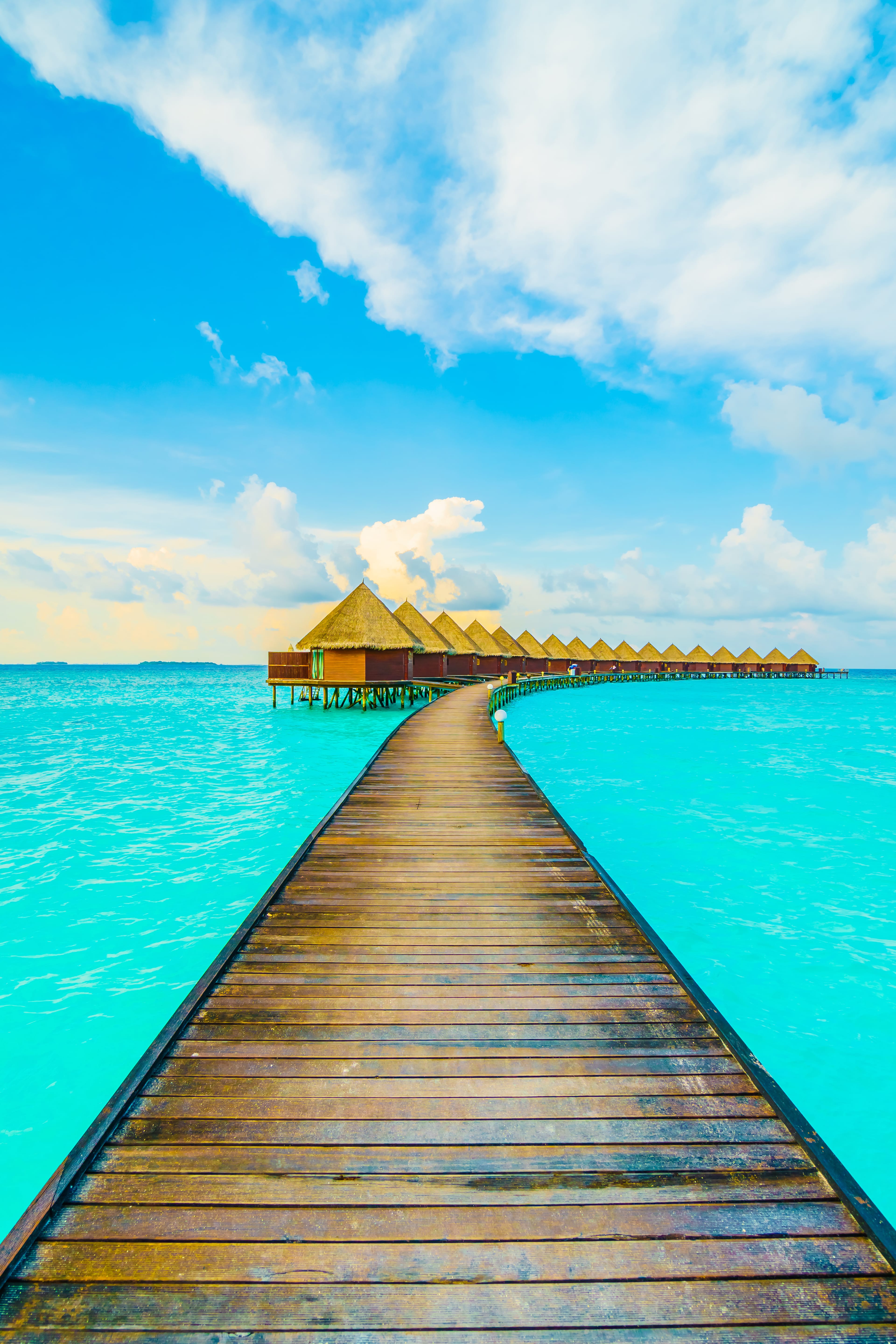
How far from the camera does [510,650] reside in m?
49.6

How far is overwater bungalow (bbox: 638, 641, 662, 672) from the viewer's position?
6950 cm

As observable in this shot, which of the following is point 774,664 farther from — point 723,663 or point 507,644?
point 507,644

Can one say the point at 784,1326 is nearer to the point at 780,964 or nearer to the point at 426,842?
the point at 426,842

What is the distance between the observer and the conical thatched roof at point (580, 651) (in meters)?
61.5

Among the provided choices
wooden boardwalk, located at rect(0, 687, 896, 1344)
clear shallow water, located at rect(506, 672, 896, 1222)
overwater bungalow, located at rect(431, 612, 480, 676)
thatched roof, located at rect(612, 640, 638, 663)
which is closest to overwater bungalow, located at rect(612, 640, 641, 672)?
thatched roof, located at rect(612, 640, 638, 663)

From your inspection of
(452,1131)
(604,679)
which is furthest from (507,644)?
(452,1131)

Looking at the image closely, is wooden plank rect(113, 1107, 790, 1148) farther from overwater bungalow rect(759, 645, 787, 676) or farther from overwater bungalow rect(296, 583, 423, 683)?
overwater bungalow rect(759, 645, 787, 676)

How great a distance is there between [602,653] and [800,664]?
3545 cm

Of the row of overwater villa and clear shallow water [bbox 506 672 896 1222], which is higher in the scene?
the row of overwater villa

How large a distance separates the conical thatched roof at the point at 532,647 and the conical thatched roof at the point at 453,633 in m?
13.3

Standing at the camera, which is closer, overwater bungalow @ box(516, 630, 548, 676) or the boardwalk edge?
the boardwalk edge

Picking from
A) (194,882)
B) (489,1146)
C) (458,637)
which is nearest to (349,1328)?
(489,1146)

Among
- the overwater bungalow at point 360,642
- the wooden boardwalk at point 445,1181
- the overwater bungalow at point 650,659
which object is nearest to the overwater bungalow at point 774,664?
the overwater bungalow at point 650,659

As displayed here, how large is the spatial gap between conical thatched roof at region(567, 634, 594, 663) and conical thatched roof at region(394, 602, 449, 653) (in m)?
28.5
